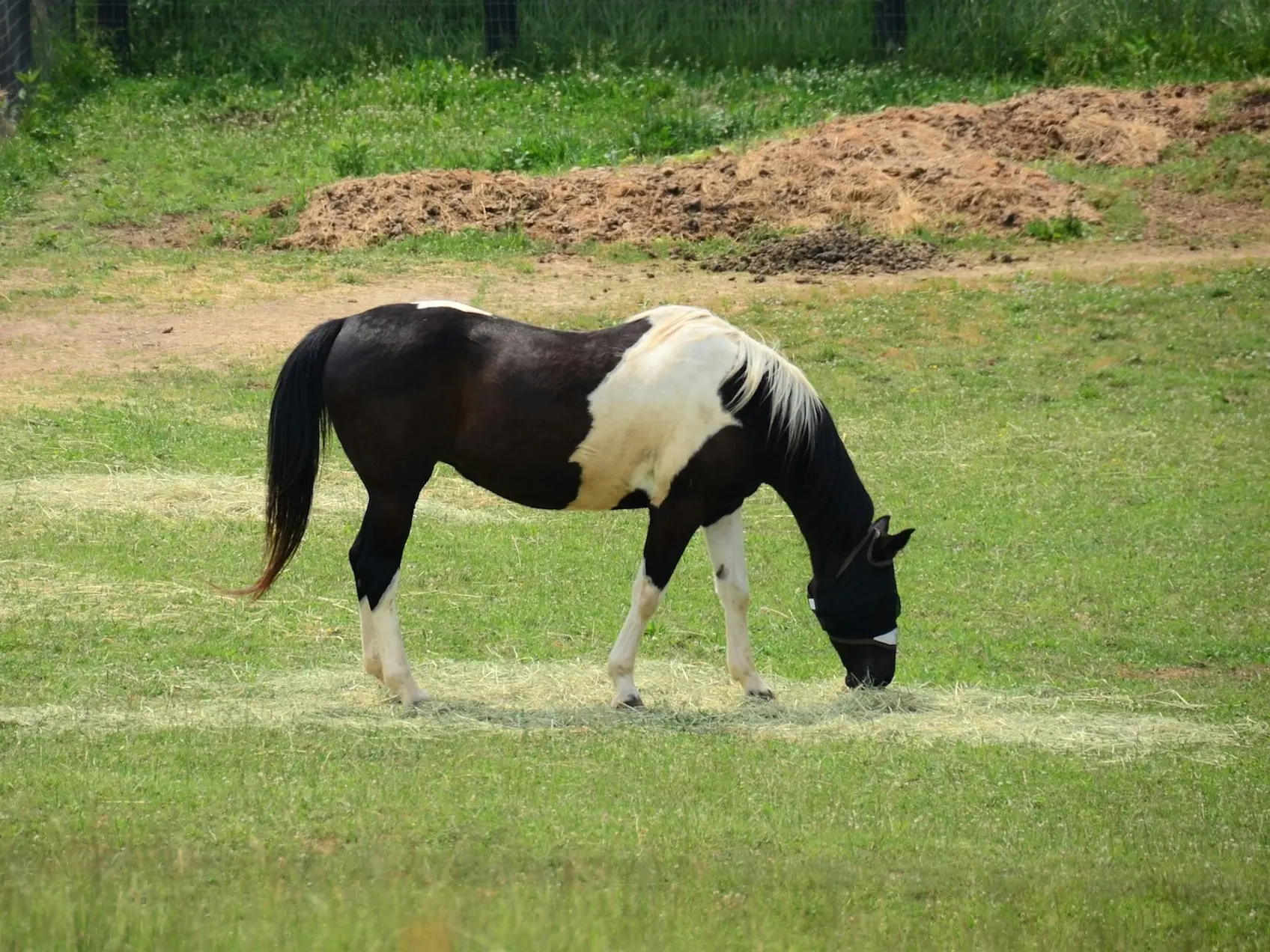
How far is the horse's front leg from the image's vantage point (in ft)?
25.2

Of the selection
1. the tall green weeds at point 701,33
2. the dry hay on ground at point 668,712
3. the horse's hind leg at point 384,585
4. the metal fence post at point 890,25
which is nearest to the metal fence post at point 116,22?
the tall green weeds at point 701,33

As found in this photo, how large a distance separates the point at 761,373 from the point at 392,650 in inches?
84.3

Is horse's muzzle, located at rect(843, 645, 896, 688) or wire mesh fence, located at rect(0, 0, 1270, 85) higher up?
wire mesh fence, located at rect(0, 0, 1270, 85)

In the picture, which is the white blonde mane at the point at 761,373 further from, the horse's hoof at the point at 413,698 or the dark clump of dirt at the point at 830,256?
the dark clump of dirt at the point at 830,256

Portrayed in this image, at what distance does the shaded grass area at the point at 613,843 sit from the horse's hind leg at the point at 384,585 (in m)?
0.69

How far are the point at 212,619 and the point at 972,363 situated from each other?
9164mm

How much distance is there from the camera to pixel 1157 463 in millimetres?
13648

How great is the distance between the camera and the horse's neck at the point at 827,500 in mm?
7871

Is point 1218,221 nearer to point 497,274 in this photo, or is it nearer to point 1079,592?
point 497,274

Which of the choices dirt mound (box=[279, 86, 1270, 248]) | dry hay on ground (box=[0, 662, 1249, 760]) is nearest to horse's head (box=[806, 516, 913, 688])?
dry hay on ground (box=[0, 662, 1249, 760])

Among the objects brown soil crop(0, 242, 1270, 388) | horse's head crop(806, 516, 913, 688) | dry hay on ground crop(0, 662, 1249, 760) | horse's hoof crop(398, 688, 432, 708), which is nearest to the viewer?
dry hay on ground crop(0, 662, 1249, 760)

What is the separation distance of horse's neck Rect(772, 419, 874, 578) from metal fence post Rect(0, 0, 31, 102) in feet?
55.6

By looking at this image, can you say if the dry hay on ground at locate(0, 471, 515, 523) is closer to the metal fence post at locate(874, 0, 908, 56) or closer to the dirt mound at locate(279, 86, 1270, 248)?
the dirt mound at locate(279, 86, 1270, 248)

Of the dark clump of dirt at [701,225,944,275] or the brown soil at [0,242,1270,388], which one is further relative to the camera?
the dark clump of dirt at [701,225,944,275]
